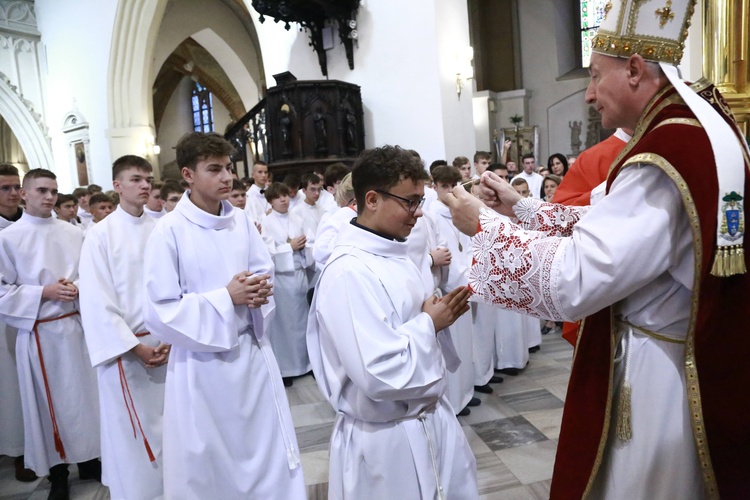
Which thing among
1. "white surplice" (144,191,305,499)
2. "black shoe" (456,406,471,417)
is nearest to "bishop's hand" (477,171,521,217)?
"white surplice" (144,191,305,499)

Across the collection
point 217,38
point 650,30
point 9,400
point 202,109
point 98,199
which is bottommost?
point 9,400

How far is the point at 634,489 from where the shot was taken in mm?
1477

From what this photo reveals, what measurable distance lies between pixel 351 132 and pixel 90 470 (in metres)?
6.05

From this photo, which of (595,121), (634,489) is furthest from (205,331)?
(595,121)

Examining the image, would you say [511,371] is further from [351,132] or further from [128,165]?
[351,132]

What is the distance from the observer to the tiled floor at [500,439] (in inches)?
127

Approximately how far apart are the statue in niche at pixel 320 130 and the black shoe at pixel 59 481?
19.0 feet

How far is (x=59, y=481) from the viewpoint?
3391 millimetres

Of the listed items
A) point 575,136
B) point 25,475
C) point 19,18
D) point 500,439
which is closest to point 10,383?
point 25,475

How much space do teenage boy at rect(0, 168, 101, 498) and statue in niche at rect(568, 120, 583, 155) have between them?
14.3 m

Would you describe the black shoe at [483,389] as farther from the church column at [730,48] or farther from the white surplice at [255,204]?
the white surplice at [255,204]

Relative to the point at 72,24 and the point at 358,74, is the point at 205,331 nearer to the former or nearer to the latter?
the point at 358,74

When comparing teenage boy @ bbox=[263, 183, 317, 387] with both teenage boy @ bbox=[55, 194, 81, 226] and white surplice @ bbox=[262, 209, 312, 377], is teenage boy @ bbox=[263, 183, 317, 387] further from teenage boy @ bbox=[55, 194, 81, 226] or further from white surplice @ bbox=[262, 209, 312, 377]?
teenage boy @ bbox=[55, 194, 81, 226]

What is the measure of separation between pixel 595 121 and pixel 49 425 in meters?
15.0
